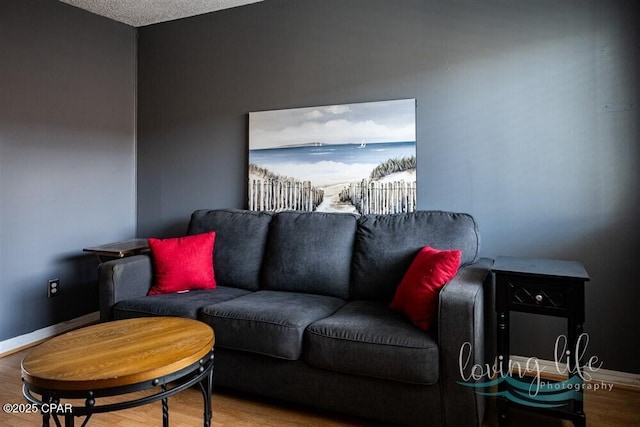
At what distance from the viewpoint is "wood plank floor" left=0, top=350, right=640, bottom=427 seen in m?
2.01

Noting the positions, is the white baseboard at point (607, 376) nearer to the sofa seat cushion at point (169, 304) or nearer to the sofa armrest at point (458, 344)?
the sofa armrest at point (458, 344)

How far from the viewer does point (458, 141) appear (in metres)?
2.69

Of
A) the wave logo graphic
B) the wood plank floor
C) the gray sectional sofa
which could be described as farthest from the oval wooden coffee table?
the wave logo graphic

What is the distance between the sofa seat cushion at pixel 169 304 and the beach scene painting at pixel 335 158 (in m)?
0.94

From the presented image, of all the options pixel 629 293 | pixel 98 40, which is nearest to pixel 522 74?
pixel 629 293

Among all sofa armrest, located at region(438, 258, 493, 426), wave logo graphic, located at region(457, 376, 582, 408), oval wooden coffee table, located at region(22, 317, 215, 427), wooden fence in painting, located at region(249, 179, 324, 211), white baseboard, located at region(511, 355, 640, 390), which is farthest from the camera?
wooden fence in painting, located at region(249, 179, 324, 211)

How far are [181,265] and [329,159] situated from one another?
1.25 meters

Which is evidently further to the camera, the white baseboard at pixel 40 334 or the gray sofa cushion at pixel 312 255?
the white baseboard at pixel 40 334

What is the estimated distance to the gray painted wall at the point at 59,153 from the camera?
9.59 feet

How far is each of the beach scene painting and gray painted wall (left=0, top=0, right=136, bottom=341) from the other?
132 centimetres

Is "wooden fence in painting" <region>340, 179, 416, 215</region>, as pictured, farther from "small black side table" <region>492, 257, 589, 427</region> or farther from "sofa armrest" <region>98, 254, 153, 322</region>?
"sofa armrest" <region>98, 254, 153, 322</region>

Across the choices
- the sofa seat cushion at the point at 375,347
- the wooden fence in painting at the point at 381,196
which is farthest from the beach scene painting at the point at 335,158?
the sofa seat cushion at the point at 375,347

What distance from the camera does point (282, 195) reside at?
10.5 ft

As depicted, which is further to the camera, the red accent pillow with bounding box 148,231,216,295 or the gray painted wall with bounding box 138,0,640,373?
the red accent pillow with bounding box 148,231,216,295
